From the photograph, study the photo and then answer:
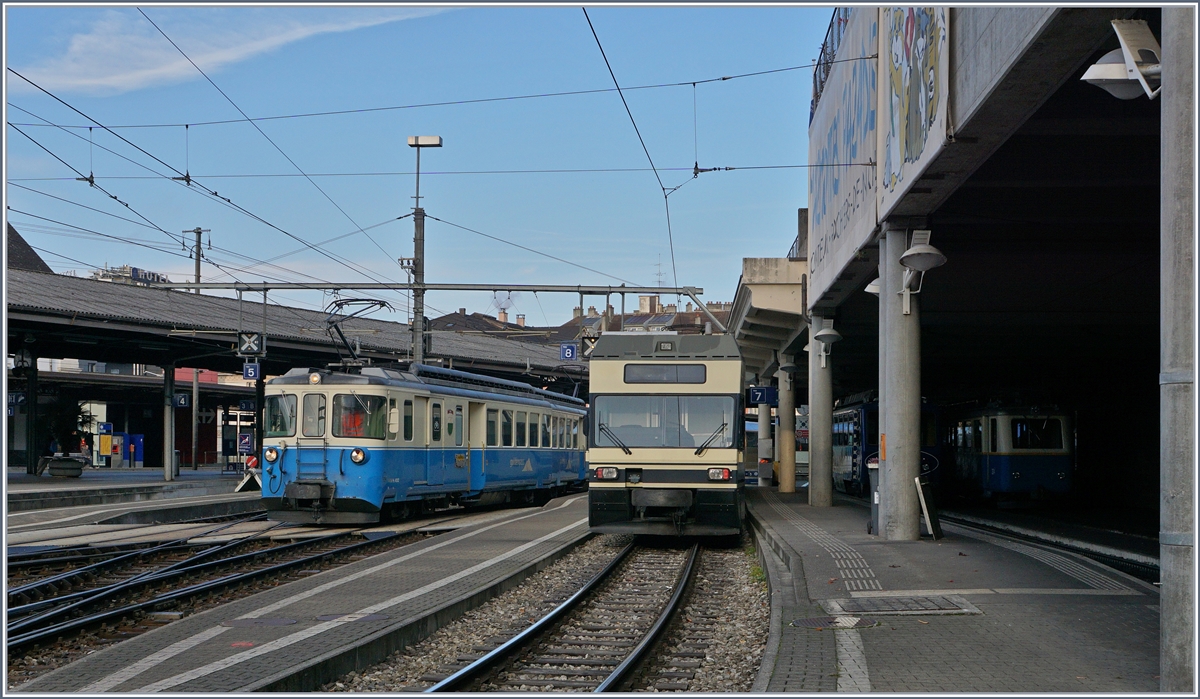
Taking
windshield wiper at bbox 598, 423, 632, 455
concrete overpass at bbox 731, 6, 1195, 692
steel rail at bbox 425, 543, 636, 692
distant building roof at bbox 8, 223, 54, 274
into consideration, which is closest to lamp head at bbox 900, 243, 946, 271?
concrete overpass at bbox 731, 6, 1195, 692

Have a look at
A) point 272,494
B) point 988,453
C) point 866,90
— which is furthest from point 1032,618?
point 988,453

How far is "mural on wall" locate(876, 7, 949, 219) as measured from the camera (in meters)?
11.8

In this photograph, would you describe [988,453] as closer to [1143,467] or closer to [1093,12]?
[1143,467]

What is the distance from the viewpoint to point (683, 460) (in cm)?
1592

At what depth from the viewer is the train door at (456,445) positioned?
2098cm

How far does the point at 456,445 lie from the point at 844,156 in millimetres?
8900

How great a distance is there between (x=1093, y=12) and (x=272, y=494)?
1478 centimetres

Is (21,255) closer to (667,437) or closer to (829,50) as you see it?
(829,50)

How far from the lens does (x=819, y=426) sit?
85.4 feet

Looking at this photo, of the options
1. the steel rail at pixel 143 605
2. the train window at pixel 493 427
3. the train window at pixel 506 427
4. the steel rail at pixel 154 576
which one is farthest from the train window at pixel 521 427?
the steel rail at pixel 143 605

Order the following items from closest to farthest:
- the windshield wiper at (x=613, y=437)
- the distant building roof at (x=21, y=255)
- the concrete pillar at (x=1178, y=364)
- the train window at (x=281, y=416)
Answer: the concrete pillar at (x=1178, y=364) → the windshield wiper at (x=613, y=437) → the train window at (x=281, y=416) → the distant building roof at (x=21, y=255)

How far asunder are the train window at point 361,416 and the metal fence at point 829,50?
10.3 m

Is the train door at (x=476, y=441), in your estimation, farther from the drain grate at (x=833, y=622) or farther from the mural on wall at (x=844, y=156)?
the drain grate at (x=833, y=622)

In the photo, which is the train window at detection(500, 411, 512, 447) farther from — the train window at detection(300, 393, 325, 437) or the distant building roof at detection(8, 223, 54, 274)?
the distant building roof at detection(8, 223, 54, 274)
